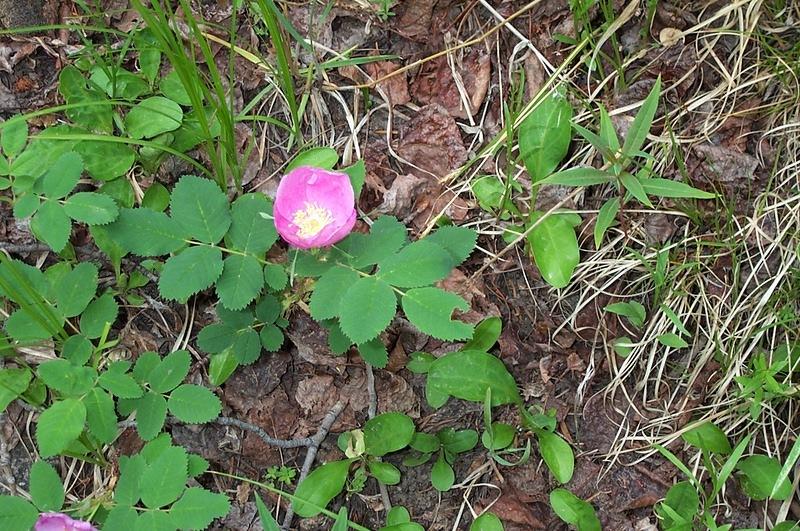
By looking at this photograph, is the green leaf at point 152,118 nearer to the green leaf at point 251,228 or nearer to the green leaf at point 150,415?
the green leaf at point 251,228

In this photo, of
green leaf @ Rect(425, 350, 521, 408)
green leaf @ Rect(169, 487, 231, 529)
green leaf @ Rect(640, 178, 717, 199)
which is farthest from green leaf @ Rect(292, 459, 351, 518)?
green leaf @ Rect(640, 178, 717, 199)

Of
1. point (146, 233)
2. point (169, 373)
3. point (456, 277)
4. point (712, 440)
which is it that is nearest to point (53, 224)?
point (146, 233)

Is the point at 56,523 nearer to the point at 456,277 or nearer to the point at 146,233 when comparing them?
the point at 146,233

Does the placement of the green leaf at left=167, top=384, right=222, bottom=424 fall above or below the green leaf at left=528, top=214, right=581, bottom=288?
above

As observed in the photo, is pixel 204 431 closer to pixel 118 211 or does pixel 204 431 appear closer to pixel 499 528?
pixel 118 211

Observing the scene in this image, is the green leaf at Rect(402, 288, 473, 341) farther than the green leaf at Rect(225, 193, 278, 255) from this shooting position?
No

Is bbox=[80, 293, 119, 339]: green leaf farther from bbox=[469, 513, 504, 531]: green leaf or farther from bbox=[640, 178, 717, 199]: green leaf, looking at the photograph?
bbox=[640, 178, 717, 199]: green leaf

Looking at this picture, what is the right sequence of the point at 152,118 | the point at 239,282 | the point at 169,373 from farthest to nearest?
the point at 152,118
the point at 169,373
the point at 239,282
